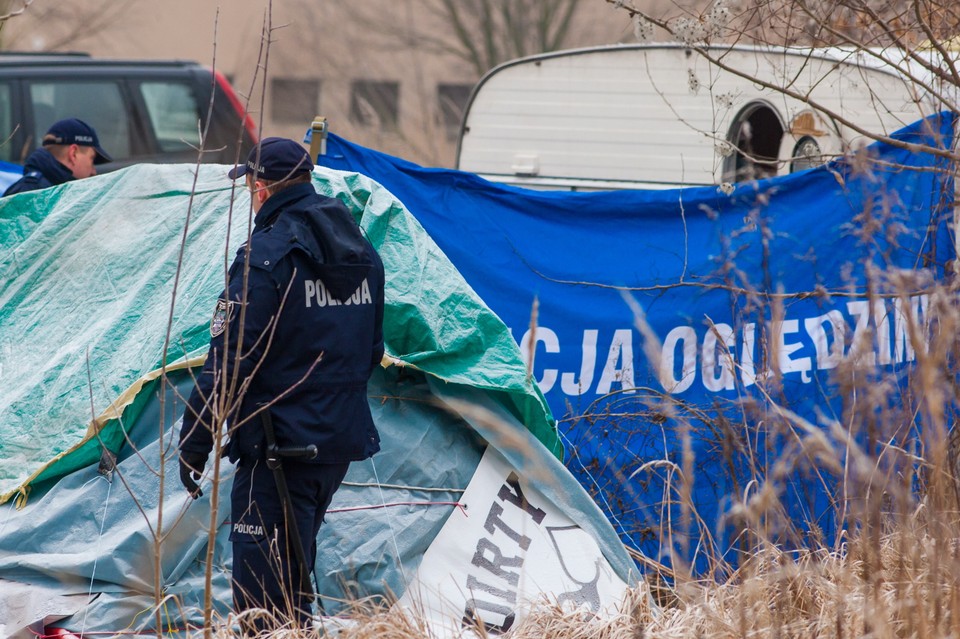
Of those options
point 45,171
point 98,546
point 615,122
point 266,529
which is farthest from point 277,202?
point 615,122

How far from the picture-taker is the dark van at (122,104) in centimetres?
901

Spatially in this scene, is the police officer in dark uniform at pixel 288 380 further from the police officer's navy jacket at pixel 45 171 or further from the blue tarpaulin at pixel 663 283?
the police officer's navy jacket at pixel 45 171

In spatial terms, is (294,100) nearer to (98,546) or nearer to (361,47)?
(361,47)

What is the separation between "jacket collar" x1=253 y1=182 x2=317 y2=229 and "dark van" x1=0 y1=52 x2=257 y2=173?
524 cm

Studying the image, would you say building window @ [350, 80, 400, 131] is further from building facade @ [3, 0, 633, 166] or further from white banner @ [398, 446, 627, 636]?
white banner @ [398, 446, 627, 636]

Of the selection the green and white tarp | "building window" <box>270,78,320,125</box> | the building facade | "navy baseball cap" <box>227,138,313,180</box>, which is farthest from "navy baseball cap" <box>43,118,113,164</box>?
"building window" <box>270,78,320,125</box>

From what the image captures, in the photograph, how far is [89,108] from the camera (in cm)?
927

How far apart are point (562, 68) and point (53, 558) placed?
4521 millimetres

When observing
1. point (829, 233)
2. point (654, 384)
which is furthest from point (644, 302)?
point (829, 233)

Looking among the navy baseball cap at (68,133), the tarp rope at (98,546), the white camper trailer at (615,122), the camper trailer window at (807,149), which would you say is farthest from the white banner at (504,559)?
the navy baseball cap at (68,133)

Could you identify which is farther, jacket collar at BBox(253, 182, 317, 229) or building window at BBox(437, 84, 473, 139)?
building window at BBox(437, 84, 473, 139)

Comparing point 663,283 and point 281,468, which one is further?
point 663,283

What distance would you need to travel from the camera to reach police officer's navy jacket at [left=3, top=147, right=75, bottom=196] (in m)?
6.06

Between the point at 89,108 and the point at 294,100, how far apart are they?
13.5m
